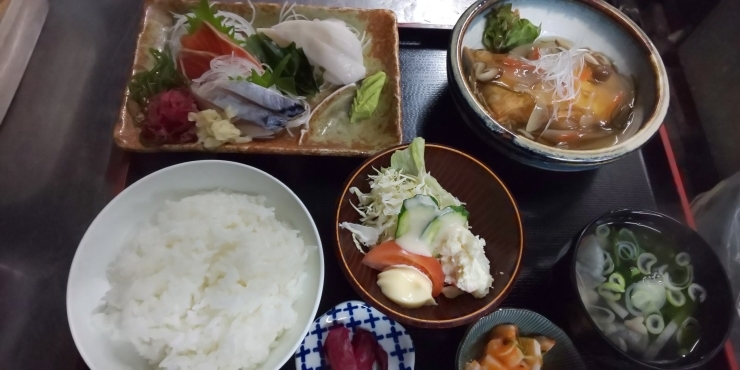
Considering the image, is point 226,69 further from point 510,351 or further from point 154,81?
point 510,351

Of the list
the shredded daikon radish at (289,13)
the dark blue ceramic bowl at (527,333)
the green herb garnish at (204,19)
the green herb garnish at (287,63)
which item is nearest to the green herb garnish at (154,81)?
the green herb garnish at (204,19)

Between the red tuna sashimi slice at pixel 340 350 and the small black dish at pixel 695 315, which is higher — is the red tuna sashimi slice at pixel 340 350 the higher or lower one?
the lower one

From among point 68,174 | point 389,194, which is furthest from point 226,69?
point 389,194

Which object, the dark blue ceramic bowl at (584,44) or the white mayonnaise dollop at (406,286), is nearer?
the white mayonnaise dollop at (406,286)

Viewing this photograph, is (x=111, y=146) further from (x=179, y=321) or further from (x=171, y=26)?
(x=179, y=321)

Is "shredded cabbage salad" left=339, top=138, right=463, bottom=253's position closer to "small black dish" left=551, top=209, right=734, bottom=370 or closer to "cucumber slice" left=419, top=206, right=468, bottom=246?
"cucumber slice" left=419, top=206, right=468, bottom=246

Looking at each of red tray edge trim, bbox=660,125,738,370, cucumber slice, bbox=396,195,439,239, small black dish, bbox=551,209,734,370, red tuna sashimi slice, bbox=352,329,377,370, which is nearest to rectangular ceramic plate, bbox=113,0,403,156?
cucumber slice, bbox=396,195,439,239

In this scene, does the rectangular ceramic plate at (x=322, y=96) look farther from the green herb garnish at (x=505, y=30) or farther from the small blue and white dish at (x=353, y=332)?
the small blue and white dish at (x=353, y=332)
